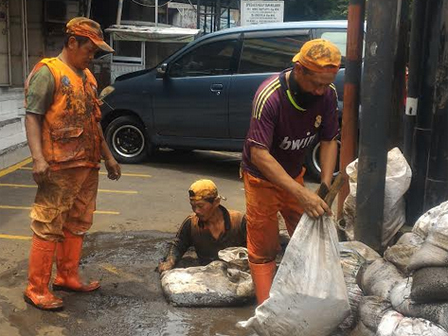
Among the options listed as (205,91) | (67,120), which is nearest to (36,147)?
(67,120)

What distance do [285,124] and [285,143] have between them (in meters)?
0.14

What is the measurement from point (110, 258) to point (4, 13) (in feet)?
26.5

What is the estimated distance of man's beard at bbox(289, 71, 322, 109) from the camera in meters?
3.22

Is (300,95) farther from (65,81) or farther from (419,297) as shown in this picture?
(65,81)

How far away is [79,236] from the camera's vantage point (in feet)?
13.3

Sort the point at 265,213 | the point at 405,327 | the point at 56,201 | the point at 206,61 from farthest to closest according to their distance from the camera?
the point at 206,61
the point at 56,201
the point at 265,213
the point at 405,327

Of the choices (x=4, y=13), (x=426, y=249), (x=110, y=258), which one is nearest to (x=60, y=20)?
(x=4, y=13)

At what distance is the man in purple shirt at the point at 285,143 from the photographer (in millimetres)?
3057

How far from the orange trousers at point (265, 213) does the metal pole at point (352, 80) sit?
113 centimetres

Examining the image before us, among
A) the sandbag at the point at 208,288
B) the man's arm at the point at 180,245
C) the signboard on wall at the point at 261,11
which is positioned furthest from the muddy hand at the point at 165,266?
the signboard on wall at the point at 261,11

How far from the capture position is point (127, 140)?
27.9ft

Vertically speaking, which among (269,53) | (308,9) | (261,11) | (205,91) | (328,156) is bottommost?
(328,156)

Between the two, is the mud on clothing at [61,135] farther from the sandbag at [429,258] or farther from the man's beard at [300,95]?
the sandbag at [429,258]

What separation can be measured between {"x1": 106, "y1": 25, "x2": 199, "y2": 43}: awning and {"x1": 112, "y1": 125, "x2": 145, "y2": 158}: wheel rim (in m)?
6.60
